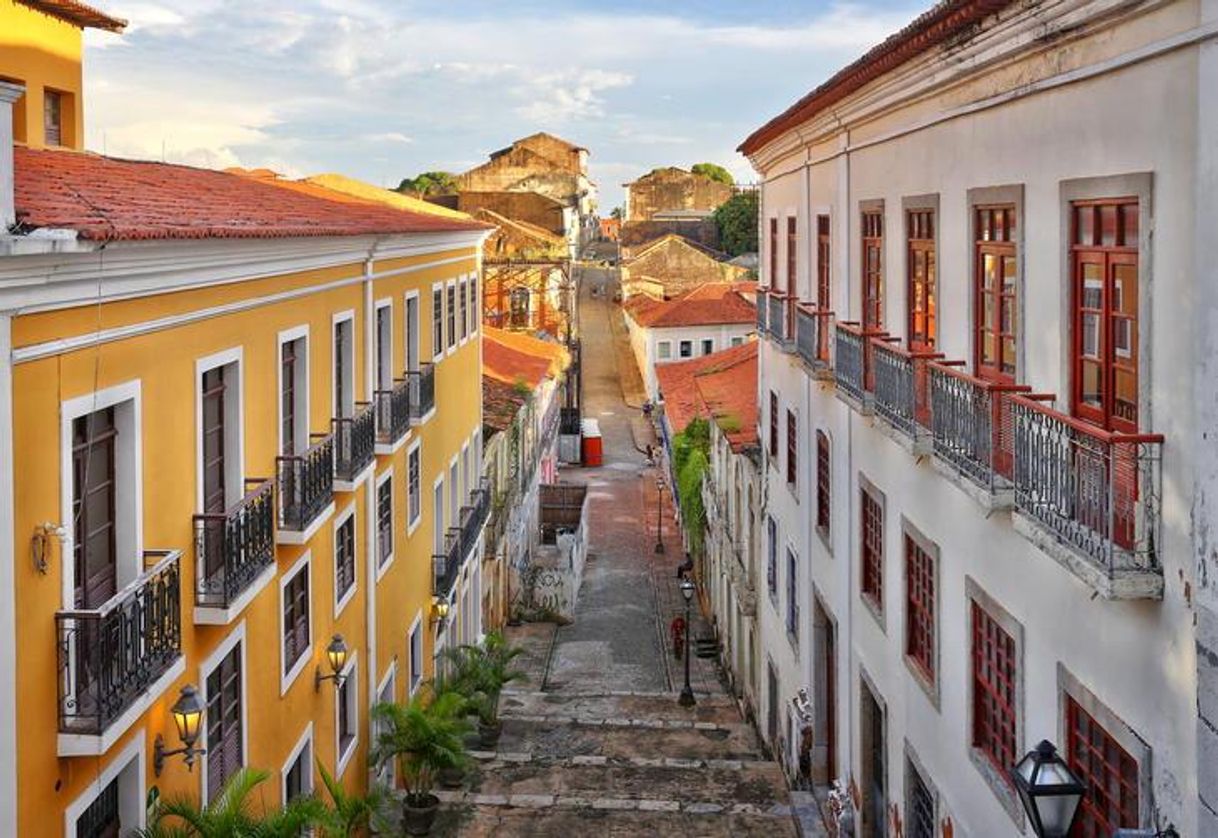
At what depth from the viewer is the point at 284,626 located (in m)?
13.1

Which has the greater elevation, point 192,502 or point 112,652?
point 192,502

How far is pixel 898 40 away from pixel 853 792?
870 cm

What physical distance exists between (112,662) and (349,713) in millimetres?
8247

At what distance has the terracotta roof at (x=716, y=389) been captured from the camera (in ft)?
86.4

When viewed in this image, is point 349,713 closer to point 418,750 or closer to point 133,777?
point 418,750

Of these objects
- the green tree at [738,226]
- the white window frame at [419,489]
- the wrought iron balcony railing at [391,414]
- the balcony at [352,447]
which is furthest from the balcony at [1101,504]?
the green tree at [738,226]

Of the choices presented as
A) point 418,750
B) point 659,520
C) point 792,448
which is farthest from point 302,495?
point 659,520

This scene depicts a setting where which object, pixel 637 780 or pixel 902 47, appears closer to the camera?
pixel 902 47

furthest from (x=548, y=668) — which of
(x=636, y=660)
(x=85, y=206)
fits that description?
(x=85, y=206)

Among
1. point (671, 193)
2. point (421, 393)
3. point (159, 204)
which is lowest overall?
point (421, 393)

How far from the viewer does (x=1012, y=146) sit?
31.5 feet

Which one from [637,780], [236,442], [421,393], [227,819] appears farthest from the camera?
[421,393]

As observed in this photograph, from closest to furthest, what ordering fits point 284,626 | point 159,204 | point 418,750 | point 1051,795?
point 1051,795
point 159,204
point 284,626
point 418,750

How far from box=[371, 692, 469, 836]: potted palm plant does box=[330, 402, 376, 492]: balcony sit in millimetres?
3279
